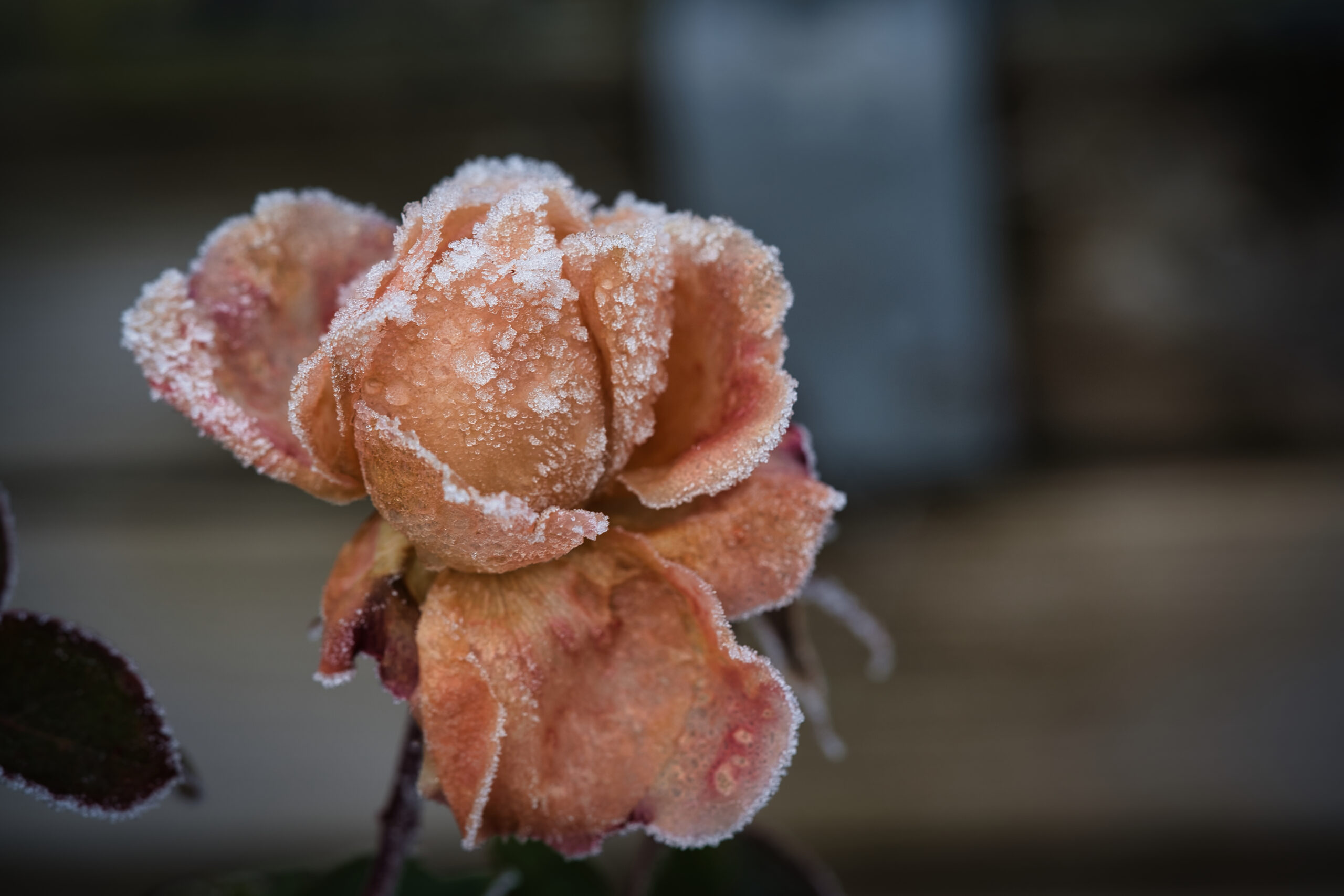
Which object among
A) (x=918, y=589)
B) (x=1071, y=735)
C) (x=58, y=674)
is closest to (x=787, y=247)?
(x=918, y=589)

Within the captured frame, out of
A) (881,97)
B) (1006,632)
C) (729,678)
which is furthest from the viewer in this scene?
(1006,632)

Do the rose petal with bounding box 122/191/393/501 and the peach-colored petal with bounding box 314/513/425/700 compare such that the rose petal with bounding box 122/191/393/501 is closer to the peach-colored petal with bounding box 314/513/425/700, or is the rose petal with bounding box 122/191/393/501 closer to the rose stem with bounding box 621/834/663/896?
the peach-colored petal with bounding box 314/513/425/700

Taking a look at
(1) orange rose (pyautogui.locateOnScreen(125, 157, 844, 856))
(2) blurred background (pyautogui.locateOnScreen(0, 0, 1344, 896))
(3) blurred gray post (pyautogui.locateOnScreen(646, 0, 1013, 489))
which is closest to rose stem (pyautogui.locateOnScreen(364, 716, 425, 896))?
(1) orange rose (pyautogui.locateOnScreen(125, 157, 844, 856))

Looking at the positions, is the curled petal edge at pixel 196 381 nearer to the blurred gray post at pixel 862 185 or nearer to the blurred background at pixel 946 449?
the blurred gray post at pixel 862 185

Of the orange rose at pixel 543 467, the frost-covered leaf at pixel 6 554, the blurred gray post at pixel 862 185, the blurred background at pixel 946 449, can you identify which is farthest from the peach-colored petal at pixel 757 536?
the blurred background at pixel 946 449

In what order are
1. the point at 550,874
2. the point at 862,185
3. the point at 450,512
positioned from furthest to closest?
1. the point at 862,185
2. the point at 550,874
3. the point at 450,512

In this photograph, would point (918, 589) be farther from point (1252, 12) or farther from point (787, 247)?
point (1252, 12)

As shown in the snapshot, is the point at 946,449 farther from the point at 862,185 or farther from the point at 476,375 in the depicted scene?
the point at 476,375

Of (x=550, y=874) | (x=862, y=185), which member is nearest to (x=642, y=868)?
(x=550, y=874)
